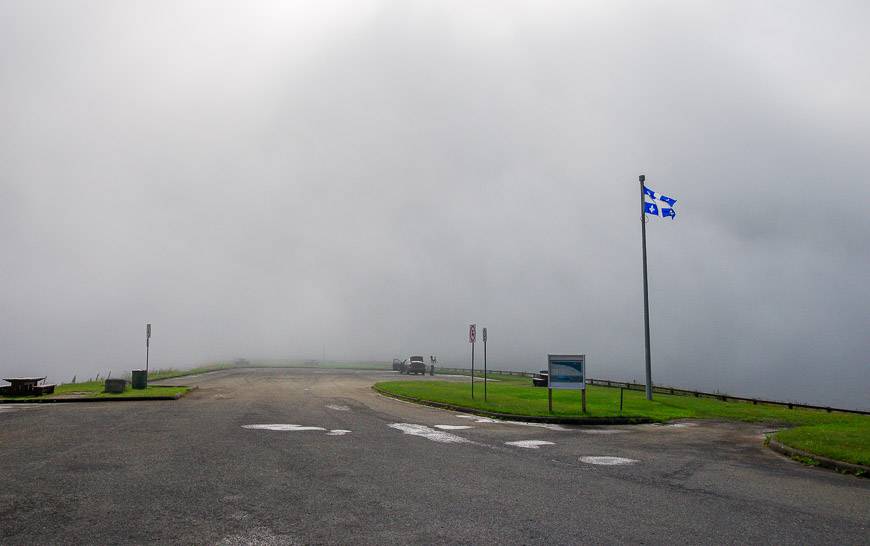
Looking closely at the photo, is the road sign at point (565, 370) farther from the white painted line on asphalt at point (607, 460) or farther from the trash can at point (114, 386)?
the trash can at point (114, 386)

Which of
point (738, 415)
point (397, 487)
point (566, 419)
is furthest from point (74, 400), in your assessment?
point (738, 415)

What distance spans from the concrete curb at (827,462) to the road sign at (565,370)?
8392 millimetres

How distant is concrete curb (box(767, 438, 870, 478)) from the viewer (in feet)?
36.5

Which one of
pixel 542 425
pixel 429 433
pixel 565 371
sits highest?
pixel 565 371

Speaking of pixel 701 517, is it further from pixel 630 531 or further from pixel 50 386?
pixel 50 386

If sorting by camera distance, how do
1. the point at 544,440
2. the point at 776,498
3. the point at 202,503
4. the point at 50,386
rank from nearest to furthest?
the point at 202,503 → the point at 776,498 → the point at 544,440 → the point at 50,386

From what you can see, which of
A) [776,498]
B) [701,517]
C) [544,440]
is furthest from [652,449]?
[701,517]

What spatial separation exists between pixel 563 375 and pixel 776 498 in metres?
13.5

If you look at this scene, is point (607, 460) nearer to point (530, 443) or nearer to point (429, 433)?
point (530, 443)

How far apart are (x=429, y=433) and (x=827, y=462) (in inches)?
355

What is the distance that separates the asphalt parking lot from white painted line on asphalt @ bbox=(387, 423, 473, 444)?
0.22 feet

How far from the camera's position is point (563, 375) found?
22.2m

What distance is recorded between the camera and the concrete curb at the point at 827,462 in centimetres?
1113

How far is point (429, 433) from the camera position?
598 inches
